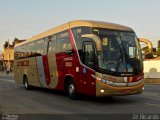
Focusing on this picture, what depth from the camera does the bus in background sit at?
47.8 ft

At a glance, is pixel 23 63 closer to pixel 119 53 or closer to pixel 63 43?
pixel 63 43

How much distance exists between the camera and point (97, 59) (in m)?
14.6

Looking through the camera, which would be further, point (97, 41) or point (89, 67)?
point (89, 67)

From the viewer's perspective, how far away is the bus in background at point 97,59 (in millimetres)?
14555

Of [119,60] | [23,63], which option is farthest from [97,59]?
[23,63]

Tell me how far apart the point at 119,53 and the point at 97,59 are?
96 cm

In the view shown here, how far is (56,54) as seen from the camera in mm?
18609

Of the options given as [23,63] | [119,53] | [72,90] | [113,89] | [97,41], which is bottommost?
[72,90]

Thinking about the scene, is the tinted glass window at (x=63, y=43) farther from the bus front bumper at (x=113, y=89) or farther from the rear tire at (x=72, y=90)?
the bus front bumper at (x=113, y=89)

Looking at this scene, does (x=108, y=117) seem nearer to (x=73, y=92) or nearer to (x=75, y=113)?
(x=75, y=113)

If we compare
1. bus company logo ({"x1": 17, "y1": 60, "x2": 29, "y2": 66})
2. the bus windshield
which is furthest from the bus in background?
bus company logo ({"x1": 17, "y1": 60, "x2": 29, "y2": 66})

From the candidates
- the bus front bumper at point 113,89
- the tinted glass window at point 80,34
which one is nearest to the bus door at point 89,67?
the tinted glass window at point 80,34

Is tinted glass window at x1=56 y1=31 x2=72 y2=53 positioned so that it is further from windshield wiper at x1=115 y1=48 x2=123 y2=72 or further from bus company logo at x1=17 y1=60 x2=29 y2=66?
bus company logo at x1=17 y1=60 x2=29 y2=66

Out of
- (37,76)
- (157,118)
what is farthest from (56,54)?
(157,118)
